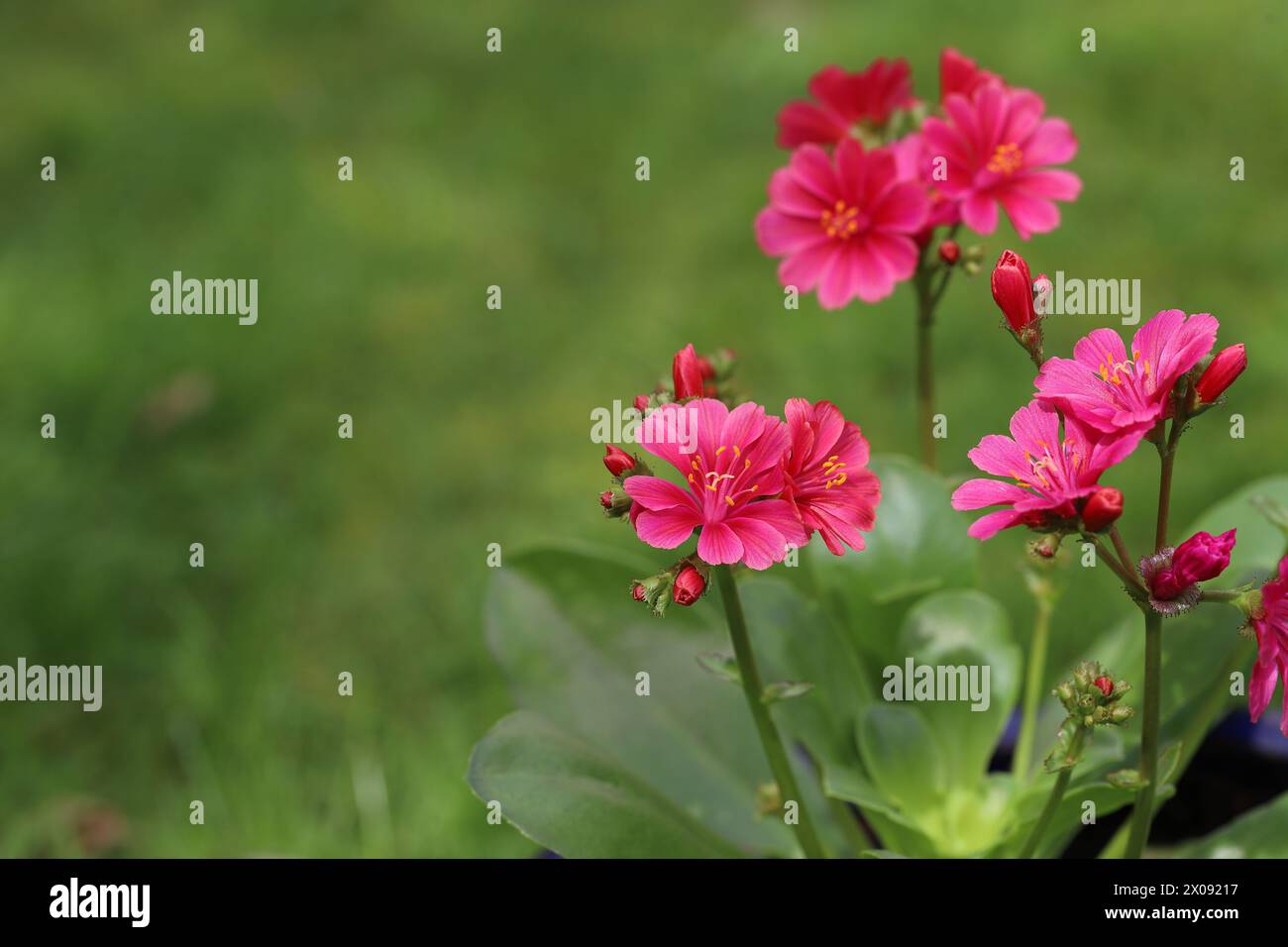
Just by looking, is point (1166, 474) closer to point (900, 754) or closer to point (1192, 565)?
point (1192, 565)

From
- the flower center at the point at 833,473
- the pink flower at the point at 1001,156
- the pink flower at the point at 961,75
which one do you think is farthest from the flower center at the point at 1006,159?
the flower center at the point at 833,473

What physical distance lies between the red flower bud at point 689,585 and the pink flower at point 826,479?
4.3 inches

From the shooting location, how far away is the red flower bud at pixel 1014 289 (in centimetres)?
115

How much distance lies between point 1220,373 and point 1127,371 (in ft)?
0.24

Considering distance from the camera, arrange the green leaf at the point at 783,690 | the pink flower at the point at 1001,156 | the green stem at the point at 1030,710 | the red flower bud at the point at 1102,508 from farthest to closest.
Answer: the green stem at the point at 1030,710 → the pink flower at the point at 1001,156 → the green leaf at the point at 783,690 → the red flower bud at the point at 1102,508

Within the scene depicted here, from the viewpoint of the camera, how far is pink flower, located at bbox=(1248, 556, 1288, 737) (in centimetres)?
109

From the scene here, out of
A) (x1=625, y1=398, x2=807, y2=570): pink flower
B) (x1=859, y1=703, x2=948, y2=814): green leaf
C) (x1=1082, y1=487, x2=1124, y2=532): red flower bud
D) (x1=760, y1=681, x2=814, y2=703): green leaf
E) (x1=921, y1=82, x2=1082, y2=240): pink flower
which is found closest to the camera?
(x1=1082, y1=487, x2=1124, y2=532): red flower bud

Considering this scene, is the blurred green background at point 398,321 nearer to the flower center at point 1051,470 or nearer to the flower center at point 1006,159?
the flower center at point 1006,159

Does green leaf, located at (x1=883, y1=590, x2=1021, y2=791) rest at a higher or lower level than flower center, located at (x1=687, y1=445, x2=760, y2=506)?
lower

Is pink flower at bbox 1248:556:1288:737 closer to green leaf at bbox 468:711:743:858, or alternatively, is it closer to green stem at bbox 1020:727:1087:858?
green stem at bbox 1020:727:1087:858

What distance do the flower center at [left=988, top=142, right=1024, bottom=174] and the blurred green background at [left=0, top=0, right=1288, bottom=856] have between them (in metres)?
1.22

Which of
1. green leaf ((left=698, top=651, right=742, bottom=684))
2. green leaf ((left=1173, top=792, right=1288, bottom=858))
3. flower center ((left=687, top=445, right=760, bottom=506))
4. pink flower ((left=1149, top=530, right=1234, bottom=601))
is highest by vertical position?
flower center ((left=687, top=445, right=760, bottom=506))

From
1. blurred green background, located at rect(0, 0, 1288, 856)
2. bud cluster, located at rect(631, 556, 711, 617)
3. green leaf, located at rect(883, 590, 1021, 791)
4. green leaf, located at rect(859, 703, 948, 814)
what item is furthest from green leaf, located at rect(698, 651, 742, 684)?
blurred green background, located at rect(0, 0, 1288, 856)
